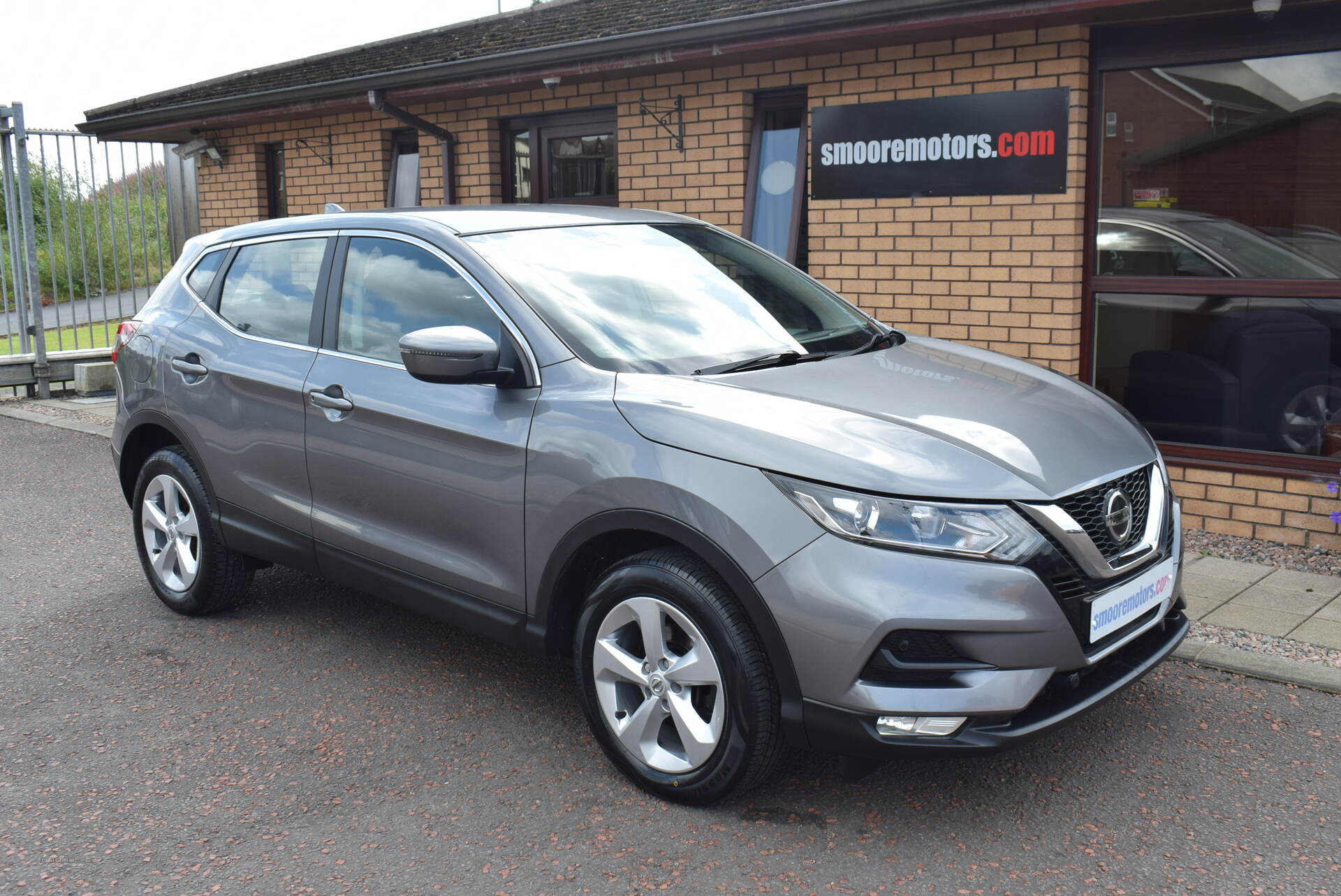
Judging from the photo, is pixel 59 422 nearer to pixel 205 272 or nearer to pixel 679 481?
pixel 205 272

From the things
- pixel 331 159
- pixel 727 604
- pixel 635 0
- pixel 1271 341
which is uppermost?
pixel 635 0

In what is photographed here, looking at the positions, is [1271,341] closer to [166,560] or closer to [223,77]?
[166,560]

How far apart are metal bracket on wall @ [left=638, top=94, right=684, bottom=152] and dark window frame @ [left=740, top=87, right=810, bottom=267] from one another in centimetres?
53

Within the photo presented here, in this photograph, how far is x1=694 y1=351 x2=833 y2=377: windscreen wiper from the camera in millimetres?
3729

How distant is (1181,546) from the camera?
3779mm

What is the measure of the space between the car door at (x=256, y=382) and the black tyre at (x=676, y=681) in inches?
61.8

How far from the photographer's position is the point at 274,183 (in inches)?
482

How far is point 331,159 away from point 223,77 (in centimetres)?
390

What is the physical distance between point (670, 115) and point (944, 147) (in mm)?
2262

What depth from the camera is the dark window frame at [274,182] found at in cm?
1212

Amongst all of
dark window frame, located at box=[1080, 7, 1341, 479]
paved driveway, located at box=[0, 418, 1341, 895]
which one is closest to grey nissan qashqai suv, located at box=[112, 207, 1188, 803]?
paved driveway, located at box=[0, 418, 1341, 895]

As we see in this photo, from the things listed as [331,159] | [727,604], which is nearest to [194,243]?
[727,604]

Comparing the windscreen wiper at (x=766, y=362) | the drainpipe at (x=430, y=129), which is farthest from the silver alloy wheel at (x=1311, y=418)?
the drainpipe at (x=430, y=129)

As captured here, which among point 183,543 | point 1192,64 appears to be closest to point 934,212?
point 1192,64
